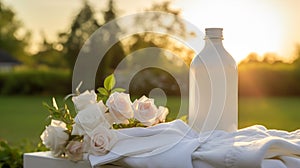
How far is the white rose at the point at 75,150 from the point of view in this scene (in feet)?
5.05

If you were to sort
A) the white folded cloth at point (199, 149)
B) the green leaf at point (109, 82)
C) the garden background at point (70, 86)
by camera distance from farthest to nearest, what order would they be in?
the garden background at point (70, 86), the green leaf at point (109, 82), the white folded cloth at point (199, 149)

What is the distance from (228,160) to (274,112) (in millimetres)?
12232

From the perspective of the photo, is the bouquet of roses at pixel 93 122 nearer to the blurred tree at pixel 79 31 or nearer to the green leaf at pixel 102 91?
the green leaf at pixel 102 91

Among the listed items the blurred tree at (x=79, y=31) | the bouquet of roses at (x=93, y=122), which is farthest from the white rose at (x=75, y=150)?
the blurred tree at (x=79, y=31)

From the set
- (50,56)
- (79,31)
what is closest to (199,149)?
(79,31)

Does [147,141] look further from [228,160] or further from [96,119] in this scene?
[228,160]

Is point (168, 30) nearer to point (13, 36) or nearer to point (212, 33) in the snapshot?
point (212, 33)

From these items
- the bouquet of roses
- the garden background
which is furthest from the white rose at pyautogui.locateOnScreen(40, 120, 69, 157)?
the garden background

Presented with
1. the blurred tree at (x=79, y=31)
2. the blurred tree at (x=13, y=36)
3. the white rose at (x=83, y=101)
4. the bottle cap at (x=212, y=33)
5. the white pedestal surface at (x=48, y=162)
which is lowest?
the white pedestal surface at (x=48, y=162)

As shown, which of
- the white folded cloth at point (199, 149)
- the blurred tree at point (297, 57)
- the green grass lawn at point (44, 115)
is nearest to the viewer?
the white folded cloth at point (199, 149)

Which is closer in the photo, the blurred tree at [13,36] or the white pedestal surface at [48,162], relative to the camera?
the white pedestal surface at [48,162]

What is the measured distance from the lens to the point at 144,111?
5.22ft

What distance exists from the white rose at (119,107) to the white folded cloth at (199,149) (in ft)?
0.18

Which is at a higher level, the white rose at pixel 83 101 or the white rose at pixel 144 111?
the white rose at pixel 83 101
